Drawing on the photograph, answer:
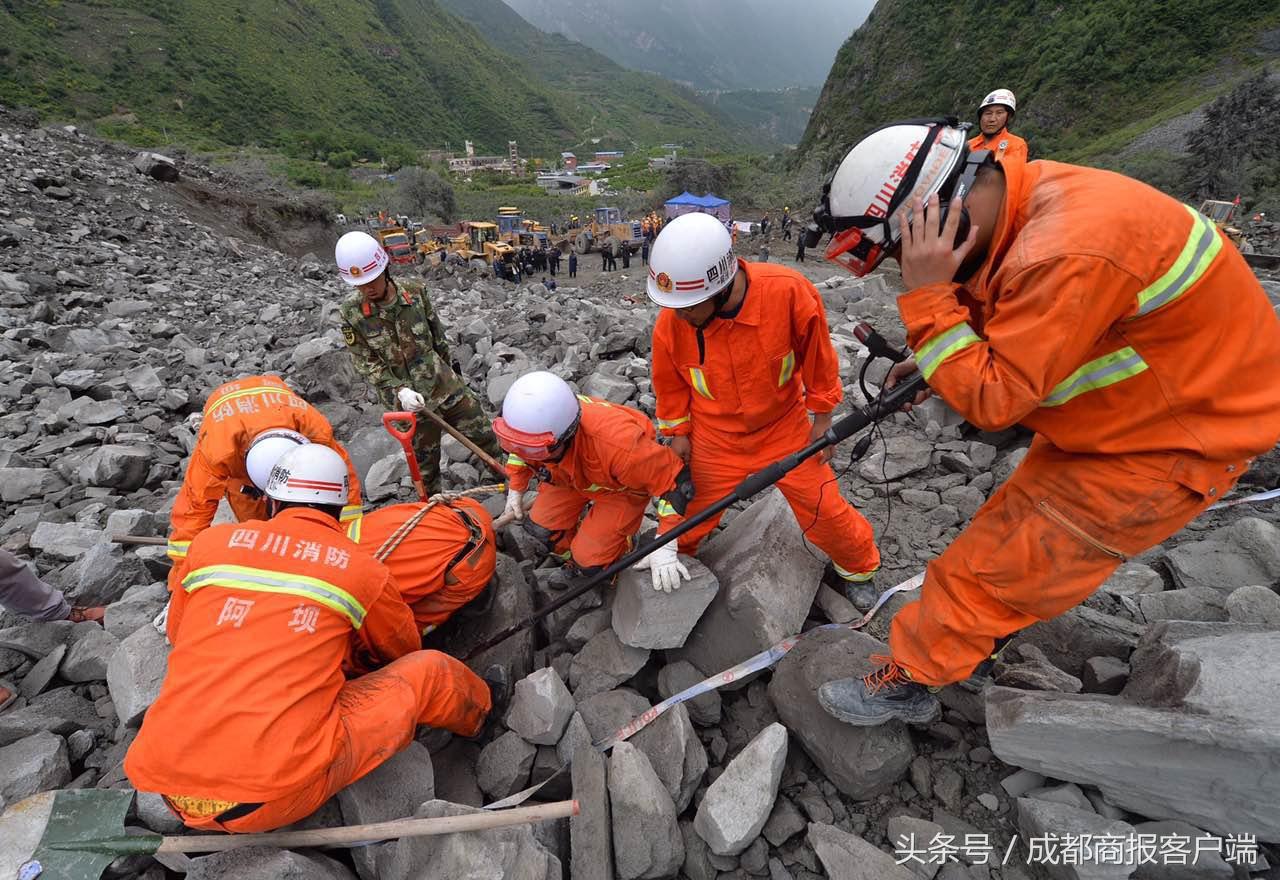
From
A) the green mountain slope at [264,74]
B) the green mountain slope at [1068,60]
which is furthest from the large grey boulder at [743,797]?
the green mountain slope at [264,74]

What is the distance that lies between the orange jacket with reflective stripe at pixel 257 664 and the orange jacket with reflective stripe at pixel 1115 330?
238cm

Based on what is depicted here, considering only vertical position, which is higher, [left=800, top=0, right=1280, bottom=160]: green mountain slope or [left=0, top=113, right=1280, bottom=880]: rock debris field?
[left=800, top=0, right=1280, bottom=160]: green mountain slope

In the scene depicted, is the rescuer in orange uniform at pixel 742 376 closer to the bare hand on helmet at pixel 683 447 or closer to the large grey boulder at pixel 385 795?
the bare hand on helmet at pixel 683 447

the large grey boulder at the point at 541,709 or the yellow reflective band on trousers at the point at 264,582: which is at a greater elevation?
the yellow reflective band on trousers at the point at 264,582

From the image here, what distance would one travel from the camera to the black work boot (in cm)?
233

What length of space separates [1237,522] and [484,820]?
398 centimetres

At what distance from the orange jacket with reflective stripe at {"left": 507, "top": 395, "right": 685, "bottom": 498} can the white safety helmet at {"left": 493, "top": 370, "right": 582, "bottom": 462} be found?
0.70 feet

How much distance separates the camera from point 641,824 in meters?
2.28

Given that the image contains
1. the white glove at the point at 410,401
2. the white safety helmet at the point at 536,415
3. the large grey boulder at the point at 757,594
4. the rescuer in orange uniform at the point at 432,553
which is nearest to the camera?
the large grey boulder at the point at 757,594

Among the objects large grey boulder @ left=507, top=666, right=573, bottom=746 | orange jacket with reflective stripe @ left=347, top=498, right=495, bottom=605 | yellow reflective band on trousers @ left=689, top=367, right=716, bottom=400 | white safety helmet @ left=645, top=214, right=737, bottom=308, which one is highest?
white safety helmet @ left=645, top=214, right=737, bottom=308

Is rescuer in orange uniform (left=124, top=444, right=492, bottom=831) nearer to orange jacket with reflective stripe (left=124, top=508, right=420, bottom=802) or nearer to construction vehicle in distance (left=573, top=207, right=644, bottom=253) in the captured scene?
orange jacket with reflective stripe (left=124, top=508, right=420, bottom=802)

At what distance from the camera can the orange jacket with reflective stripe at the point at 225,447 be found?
3.34 m

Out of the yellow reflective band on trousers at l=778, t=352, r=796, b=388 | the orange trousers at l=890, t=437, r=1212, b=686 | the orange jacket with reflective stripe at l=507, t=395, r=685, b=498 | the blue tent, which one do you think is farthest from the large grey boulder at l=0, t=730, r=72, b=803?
the blue tent

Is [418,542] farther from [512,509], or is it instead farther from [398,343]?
[398,343]
